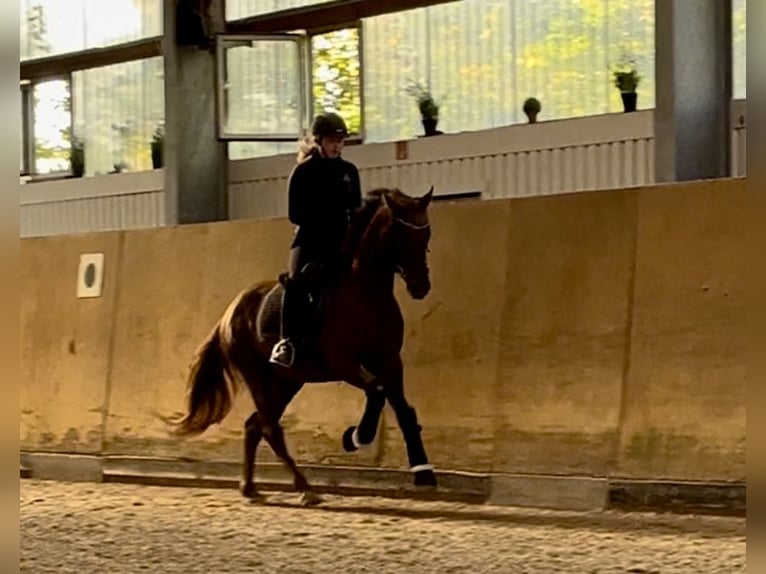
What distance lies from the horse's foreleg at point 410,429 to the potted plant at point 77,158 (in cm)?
878

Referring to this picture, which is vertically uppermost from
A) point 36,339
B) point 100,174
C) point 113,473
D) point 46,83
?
point 46,83

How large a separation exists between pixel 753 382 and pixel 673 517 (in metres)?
5.42

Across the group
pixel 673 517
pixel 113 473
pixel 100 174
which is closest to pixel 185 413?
pixel 113 473

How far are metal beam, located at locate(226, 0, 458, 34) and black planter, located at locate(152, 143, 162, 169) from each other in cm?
164

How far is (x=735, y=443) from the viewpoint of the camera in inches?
265

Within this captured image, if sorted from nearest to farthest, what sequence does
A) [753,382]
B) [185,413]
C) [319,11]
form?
[753,382], [185,413], [319,11]

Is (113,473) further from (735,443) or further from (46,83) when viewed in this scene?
(46,83)

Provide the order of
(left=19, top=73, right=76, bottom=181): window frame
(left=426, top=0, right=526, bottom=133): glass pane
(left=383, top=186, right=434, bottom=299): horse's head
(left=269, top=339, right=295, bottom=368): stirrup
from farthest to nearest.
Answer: (left=19, top=73, right=76, bottom=181): window frame
(left=426, top=0, right=526, bottom=133): glass pane
(left=269, top=339, right=295, bottom=368): stirrup
(left=383, top=186, right=434, bottom=299): horse's head

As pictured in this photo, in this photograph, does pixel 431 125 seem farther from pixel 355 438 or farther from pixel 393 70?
pixel 355 438

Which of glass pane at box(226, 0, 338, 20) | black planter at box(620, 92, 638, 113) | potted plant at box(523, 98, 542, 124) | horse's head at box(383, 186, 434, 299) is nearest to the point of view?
horse's head at box(383, 186, 434, 299)

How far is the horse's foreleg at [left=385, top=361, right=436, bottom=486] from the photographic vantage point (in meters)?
7.70

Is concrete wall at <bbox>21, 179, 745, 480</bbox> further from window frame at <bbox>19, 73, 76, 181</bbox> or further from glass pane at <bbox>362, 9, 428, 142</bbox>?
window frame at <bbox>19, 73, 76, 181</bbox>

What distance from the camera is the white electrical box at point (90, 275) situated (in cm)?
1033

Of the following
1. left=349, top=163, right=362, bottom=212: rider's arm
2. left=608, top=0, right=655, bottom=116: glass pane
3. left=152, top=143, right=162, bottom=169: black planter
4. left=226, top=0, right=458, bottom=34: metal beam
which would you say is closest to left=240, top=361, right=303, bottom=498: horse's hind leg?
left=349, top=163, right=362, bottom=212: rider's arm
